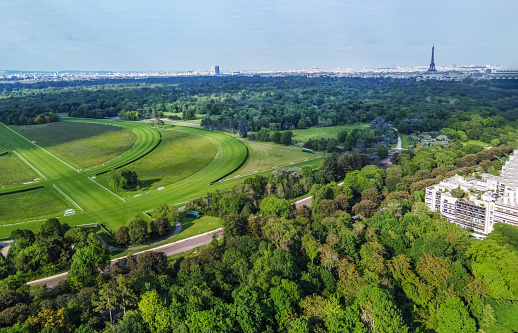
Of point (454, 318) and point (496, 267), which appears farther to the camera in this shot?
point (496, 267)

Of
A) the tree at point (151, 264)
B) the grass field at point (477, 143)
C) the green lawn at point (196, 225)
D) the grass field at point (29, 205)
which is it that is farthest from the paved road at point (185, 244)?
the grass field at point (477, 143)

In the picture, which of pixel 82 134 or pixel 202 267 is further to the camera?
pixel 82 134

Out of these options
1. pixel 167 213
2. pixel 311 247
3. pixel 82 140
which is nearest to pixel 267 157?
pixel 167 213

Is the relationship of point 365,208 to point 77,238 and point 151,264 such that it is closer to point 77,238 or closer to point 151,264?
point 151,264

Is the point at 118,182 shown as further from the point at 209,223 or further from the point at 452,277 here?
the point at 452,277

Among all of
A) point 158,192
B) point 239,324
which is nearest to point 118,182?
point 158,192

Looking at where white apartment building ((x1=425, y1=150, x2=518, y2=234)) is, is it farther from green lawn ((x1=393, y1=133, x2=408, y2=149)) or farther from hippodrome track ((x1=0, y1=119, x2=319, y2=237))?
green lawn ((x1=393, y1=133, x2=408, y2=149))
